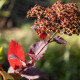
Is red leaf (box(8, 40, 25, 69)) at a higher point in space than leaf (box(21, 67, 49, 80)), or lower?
higher

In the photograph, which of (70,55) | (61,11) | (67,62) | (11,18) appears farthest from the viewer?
(11,18)

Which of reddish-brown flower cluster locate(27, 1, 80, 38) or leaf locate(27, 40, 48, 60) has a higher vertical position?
reddish-brown flower cluster locate(27, 1, 80, 38)

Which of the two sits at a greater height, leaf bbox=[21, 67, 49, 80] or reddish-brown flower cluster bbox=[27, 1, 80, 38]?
reddish-brown flower cluster bbox=[27, 1, 80, 38]

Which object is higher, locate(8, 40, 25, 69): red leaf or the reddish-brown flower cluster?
the reddish-brown flower cluster

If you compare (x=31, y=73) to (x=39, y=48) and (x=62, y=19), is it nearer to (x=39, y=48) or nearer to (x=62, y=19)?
(x=39, y=48)

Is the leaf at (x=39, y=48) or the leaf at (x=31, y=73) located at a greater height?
the leaf at (x=39, y=48)

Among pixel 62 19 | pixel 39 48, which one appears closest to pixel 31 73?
pixel 39 48

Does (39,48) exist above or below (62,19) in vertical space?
below

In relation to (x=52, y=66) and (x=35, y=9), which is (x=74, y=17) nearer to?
(x=35, y=9)

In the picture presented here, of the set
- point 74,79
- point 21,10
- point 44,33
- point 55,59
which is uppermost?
point 44,33

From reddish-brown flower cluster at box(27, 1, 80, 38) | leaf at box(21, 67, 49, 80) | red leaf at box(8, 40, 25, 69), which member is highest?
reddish-brown flower cluster at box(27, 1, 80, 38)

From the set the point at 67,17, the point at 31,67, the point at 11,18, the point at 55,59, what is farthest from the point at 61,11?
the point at 11,18
